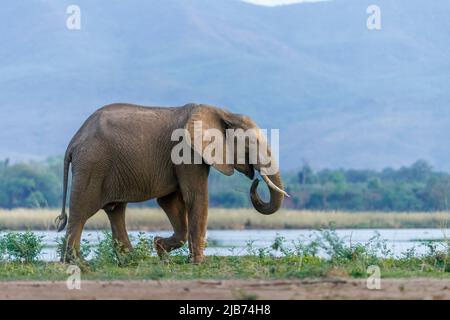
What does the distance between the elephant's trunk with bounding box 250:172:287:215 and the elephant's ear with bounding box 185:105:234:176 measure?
1.35ft

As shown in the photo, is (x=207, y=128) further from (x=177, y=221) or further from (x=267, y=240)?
(x=267, y=240)

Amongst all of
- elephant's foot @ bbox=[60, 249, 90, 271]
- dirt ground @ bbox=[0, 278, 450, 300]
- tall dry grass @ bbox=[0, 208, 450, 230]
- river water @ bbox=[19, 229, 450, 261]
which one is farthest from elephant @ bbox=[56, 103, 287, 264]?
tall dry grass @ bbox=[0, 208, 450, 230]

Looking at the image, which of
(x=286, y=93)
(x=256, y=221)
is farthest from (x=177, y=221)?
(x=286, y=93)

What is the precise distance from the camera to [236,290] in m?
14.5

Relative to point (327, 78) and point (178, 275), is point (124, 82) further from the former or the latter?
point (178, 275)

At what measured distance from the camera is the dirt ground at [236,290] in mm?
14281

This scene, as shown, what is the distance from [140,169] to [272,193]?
1799 millimetres

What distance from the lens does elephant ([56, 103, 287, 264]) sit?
18703mm

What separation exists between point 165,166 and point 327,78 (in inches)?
6605

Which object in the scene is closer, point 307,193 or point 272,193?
point 272,193

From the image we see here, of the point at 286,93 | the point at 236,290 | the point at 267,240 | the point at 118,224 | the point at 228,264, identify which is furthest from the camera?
the point at 286,93

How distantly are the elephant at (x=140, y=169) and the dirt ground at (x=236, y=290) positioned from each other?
3228 millimetres
